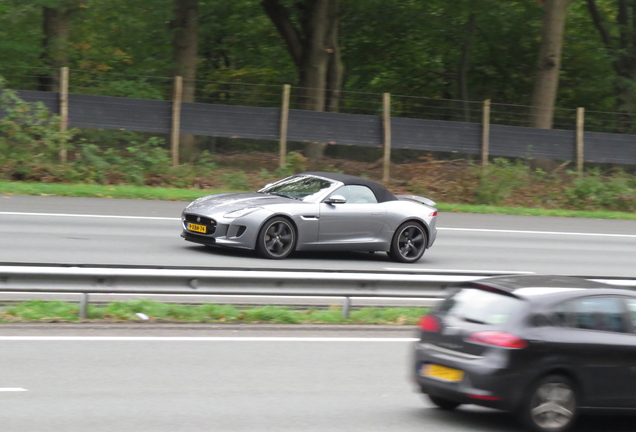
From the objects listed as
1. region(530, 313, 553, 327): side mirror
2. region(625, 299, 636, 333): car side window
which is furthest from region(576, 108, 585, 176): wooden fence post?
region(530, 313, 553, 327): side mirror

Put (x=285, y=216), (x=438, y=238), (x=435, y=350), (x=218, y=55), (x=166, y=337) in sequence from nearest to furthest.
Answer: (x=435, y=350) → (x=166, y=337) → (x=285, y=216) → (x=438, y=238) → (x=218, y=55)

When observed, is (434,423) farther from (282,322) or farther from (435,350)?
(282,322)

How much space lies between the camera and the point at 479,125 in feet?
87.1

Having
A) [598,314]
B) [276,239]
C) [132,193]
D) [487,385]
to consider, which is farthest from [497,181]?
[487,385]

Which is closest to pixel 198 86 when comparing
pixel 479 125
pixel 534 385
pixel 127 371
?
pixel 479 125

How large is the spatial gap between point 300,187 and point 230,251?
4.97 ft

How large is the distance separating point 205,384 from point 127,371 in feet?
2.43

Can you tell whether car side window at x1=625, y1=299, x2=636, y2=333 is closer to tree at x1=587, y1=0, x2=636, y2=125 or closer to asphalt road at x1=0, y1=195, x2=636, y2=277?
asphalt road at x1=0, y1=195, x2=636, y2=277

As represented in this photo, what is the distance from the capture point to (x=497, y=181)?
80.2 feet

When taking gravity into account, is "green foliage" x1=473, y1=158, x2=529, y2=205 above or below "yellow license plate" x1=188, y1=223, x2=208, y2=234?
above

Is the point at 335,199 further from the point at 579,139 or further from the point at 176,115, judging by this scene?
the point at 579,139

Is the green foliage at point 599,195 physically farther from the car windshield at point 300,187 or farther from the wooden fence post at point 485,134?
the car windshield at point 300,187

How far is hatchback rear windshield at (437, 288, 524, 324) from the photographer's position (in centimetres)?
634

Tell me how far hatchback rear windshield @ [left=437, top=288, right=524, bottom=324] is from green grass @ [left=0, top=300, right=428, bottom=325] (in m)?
3.57
